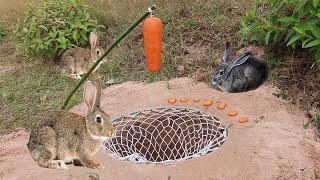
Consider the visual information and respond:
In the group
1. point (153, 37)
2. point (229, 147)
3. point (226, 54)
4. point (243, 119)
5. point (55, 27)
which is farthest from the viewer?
point (55, 27)

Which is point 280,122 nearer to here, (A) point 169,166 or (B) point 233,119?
(B) point 233,119

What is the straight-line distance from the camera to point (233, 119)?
146 inches

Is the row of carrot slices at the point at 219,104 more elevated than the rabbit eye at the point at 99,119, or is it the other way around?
the rabbit eye at the point at 99,119

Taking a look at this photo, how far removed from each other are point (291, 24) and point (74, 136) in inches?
128

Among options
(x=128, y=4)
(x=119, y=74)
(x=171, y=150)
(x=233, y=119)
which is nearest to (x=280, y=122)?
(x=233, y=119)

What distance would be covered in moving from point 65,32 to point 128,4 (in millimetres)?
1455

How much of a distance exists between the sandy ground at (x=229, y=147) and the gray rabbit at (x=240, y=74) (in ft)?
0.85

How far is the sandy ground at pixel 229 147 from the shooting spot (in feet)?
9.28

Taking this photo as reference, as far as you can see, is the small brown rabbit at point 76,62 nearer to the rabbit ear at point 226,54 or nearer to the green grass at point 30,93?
the green grass at point 30,93

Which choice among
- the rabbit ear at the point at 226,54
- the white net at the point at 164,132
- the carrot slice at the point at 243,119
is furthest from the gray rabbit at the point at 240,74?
the carrot slice at the point at 243,119

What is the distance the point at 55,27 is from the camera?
6.03 meters

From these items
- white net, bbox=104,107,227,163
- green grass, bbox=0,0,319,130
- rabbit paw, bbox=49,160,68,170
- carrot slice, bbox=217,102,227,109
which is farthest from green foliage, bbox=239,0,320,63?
rabbit paw, bbox=49,160,68,170

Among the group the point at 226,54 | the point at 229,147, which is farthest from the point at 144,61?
the point at 229,147

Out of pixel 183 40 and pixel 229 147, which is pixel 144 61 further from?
pixel 229 147
